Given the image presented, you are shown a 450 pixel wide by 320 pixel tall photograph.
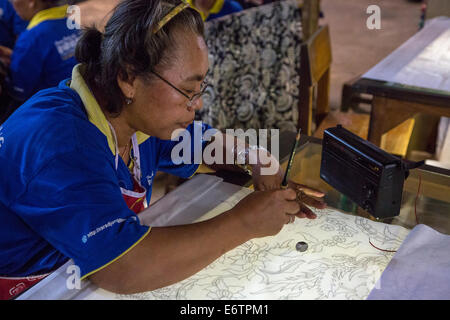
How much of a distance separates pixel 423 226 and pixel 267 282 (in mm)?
429

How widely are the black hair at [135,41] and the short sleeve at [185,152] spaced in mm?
355

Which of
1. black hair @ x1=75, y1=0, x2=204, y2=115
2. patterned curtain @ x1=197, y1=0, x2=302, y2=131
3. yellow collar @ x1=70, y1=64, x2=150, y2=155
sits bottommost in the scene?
patterned curtain @ x1=197, y1=0, x2=302, y2=131

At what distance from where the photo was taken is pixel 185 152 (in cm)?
145

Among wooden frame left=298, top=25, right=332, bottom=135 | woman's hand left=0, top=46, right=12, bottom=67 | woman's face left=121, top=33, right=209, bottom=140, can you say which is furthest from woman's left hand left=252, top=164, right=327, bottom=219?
woman's hand left=0, top=46, right=12, bottom=67

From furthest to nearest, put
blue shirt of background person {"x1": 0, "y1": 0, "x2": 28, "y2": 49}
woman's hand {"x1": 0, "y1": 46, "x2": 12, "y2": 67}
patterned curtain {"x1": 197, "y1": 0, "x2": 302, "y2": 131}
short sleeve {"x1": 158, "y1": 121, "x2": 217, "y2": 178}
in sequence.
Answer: blue shirt of background person {"x1": 0, "y1": 0, "x2": 28, "y2": 49}, woman's hand {"x1": 0, "y1": 46, "x2": 12, "y2": 67}, patterned curtain {"x1": 197, "y1": 0, "x2": 302, "y2": 131}, short sleeve {"x1": 158, "y1": 121, "x2": 217, "y2": 178}

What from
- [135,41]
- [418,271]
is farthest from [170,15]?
[418,271]

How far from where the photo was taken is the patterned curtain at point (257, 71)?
2527 millimetres

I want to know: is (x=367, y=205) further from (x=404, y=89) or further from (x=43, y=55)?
(x=43, y=55)

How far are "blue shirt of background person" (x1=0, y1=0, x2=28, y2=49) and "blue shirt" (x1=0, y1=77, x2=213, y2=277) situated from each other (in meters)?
2.25

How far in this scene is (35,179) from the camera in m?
0.91

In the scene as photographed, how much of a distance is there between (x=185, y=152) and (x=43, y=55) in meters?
1.27

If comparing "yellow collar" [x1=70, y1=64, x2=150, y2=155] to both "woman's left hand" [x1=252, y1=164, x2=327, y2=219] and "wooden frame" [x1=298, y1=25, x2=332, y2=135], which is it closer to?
"woman's left hand" [x1=252, y1=164, x2=327, y2=219]

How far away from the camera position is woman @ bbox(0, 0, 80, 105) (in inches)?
89.7

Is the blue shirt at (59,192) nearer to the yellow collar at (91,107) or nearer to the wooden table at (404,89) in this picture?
the yellow collar at (91,107)
